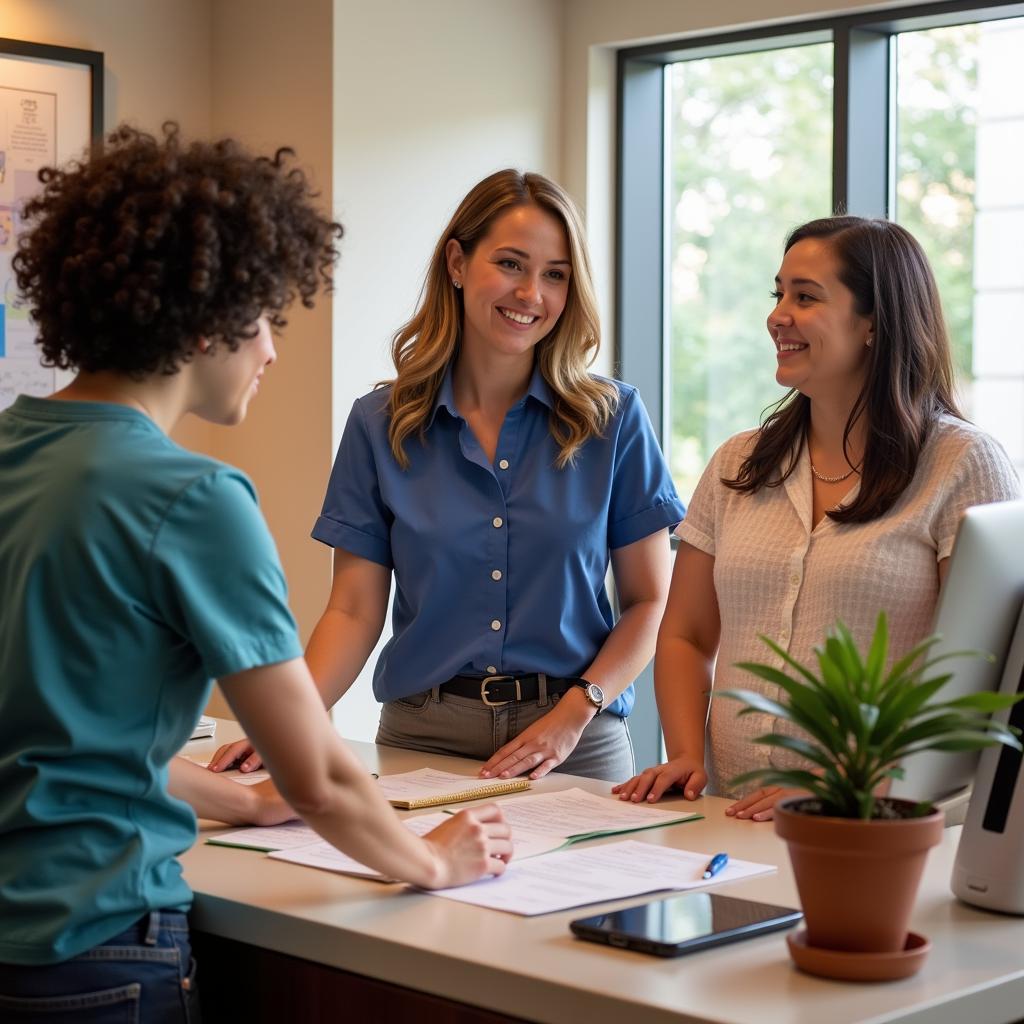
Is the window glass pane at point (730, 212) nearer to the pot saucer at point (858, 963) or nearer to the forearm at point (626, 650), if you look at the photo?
the forearm at point (626, 650)

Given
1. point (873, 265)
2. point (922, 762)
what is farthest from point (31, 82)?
point (922, 762)

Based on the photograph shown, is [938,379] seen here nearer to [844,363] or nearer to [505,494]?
[844,363]

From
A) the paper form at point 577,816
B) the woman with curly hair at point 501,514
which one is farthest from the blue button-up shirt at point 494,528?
the paper form at point 577,816

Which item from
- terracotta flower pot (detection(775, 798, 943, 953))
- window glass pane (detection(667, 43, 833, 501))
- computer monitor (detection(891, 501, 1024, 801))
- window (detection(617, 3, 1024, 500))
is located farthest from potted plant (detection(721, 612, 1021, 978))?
window glass pane (detection(667, 43, 833, 501))

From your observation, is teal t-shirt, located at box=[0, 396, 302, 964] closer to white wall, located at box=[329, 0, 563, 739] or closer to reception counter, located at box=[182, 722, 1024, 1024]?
reception counter, located at box=[182, 722, 1024, 1024]

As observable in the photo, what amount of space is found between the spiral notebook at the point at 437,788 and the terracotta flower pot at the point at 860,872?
2.53 feet

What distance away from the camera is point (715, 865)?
172cm

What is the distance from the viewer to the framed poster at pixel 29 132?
12.8 feet

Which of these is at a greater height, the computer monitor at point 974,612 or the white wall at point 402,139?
the white wall at point 402,139

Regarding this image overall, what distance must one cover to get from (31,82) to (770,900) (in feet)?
10.4

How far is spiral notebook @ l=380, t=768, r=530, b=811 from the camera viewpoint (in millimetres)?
2055

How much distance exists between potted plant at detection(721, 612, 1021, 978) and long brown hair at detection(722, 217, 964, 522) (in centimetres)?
93

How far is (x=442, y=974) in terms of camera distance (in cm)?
143

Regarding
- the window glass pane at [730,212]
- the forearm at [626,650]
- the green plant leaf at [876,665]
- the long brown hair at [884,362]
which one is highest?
the window glass pane at [730,212]
